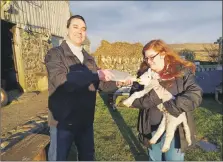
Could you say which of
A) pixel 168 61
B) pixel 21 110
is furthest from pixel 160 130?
pixel 21 110

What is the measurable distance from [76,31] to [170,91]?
1239 mm

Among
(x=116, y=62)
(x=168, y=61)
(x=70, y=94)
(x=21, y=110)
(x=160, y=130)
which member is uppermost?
(x=168, y=61)

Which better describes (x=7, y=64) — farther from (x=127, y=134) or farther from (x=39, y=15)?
(x=127, y=134)

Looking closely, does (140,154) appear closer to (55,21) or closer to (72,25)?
(72,25)

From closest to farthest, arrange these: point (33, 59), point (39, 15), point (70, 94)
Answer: point (70, 94) → point (33, 59) → point (39, 15)

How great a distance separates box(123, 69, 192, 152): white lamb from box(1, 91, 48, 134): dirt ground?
14.6 feet

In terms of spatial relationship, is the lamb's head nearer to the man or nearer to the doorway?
the man

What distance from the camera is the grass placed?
4.58 m

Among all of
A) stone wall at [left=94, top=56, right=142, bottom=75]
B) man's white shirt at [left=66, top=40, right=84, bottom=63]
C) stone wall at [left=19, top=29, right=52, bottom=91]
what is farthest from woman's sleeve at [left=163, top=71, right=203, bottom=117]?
stone wall at [left=94, top=56, right=142, bottom=75]

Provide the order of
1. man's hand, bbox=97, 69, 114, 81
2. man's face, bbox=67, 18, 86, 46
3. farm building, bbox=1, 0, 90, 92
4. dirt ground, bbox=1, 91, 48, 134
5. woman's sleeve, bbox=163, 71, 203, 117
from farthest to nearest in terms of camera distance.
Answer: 1. farm building, bbox=1, 0, 90, 92
2. dirt ground, bbox=1, 91, 48, 134
3. man's face, bbox=67, 18, 86, 46
4. man's hand, bbox=97, 69, 114, 81
5. woman's sleeve, bbox=163, 71, 203, 117

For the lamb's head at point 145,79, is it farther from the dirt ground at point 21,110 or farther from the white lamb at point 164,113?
the dirt ground at point 21,110

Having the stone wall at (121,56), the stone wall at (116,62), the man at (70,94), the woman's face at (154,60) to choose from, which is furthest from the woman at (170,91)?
the stone wall at (116,62)

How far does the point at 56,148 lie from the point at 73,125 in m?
0.34

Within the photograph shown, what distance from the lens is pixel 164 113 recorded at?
92.6 inches
